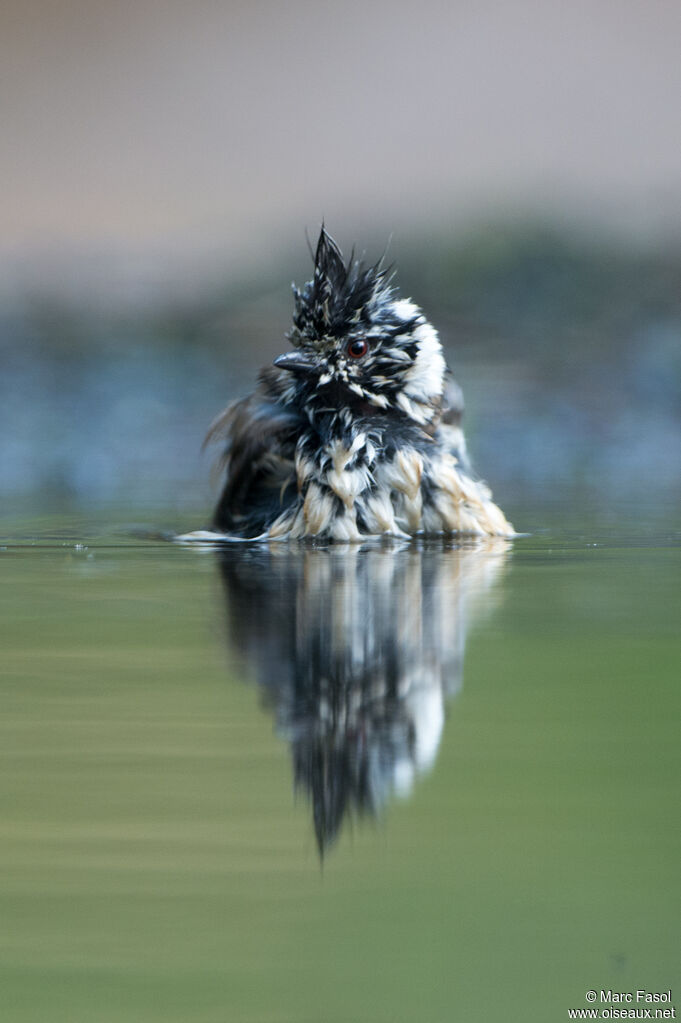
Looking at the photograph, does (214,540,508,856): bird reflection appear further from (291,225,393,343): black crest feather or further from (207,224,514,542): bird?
(291,225,393,343): black crest feather

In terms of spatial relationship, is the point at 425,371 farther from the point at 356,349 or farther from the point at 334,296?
the point at 334,296

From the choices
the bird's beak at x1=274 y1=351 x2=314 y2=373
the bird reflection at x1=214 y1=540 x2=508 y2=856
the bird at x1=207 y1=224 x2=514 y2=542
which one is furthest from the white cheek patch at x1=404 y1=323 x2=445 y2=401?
the bird reflection at x1=214 y1=540 x2=508 y2=856

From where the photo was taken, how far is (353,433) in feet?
16.0

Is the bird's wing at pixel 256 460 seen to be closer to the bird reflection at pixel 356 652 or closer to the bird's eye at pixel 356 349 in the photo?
the bird's eye at pixel 356 349

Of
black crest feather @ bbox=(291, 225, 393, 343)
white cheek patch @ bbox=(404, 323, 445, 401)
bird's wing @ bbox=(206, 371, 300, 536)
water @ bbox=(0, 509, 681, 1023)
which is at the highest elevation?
black crest feather @ bbox=(291, 225, 393, 343)

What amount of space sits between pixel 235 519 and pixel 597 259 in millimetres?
9110

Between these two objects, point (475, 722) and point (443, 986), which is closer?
point (443, 986)

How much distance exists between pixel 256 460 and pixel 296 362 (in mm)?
427

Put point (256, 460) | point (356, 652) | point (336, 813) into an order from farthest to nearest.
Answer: point (256, 460) < point (356, 652) < point (336, 813)

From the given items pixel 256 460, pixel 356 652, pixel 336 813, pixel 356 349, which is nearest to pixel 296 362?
pixel 356 349

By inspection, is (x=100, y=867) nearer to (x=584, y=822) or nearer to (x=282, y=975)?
(x=282, y=975)

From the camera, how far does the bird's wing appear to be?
5.06m

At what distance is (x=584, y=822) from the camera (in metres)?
1.62

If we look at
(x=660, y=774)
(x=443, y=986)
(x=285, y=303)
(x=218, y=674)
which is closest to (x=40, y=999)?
(x=443, y=986)
